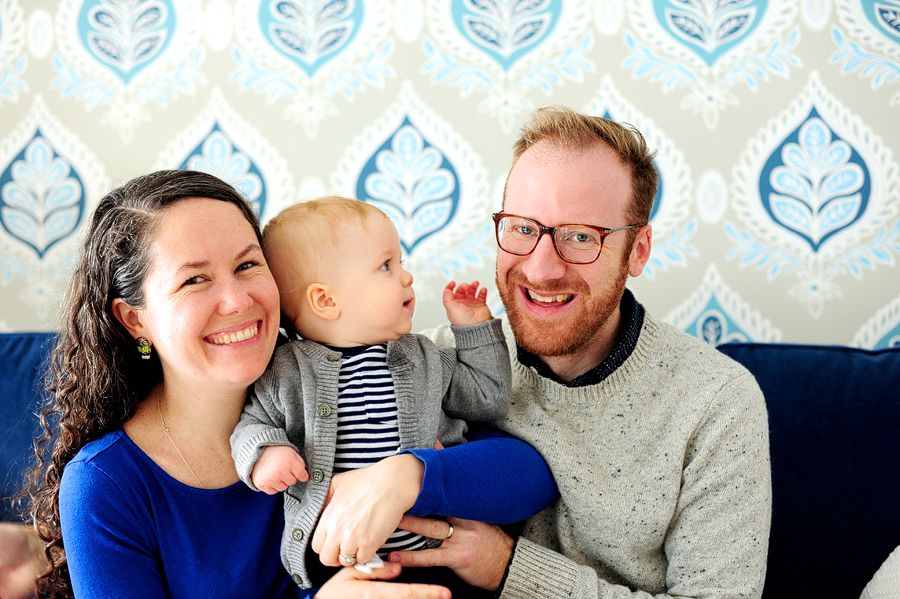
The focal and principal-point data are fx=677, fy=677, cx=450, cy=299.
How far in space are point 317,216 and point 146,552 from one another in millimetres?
706

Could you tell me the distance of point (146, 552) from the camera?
49.1 inches

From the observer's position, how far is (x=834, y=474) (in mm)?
1567

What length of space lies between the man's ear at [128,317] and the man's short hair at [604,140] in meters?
0.93

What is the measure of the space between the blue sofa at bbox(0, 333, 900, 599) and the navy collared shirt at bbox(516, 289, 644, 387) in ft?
1.21

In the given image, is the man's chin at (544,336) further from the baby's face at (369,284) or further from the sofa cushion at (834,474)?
the sofa cushion at (834,474)

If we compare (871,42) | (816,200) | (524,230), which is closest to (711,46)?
(871,42)

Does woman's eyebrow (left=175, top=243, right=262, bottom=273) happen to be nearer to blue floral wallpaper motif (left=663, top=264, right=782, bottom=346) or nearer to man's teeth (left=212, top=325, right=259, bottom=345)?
man's teeth (left=212, top=325, right=259, bottom=345)

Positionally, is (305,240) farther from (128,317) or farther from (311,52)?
(311,52)

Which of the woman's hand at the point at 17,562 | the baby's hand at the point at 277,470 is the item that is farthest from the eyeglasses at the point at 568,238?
the woman's hand at the point at 17,562

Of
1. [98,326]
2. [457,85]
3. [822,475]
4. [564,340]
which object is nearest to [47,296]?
[98,326]

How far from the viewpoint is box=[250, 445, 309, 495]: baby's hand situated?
3.94 feet

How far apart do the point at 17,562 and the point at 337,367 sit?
734 mm

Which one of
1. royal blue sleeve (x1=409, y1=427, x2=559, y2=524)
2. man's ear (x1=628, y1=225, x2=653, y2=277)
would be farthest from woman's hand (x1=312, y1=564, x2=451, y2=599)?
man's ear (x1=628, y1=225, x2=653, y2=277)

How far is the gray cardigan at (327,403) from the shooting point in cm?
128
